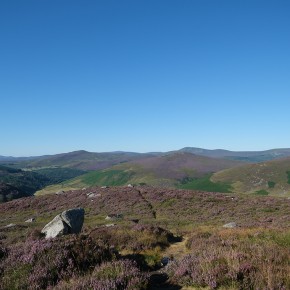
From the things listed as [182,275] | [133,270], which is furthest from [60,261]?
[182,275]

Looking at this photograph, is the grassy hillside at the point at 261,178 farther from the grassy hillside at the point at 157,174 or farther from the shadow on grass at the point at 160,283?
the shadow on grass at the point at 160,283

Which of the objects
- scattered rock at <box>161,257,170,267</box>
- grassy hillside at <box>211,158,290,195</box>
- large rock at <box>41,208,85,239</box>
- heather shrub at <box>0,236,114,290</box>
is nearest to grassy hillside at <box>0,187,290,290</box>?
heather shrub at <box>0,236,114,290</box>

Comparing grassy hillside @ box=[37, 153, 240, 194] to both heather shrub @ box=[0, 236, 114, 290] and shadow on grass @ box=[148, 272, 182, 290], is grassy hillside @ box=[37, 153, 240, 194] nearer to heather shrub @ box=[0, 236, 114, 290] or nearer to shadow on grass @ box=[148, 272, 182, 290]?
heather shrub @ box=[0, 236, 114, 290]

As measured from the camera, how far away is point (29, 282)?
9492mm

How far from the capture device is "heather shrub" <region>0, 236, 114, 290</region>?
965 cm

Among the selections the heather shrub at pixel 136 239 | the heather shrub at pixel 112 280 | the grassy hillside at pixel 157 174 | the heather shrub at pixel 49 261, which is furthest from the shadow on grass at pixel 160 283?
the grassy hillside at pixel 157 174

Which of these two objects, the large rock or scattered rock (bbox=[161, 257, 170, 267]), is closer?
scattered rock (bbox=[161, 257, 170, 267])

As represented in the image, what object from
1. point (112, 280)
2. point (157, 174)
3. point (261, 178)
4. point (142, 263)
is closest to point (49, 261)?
point (112, 280)

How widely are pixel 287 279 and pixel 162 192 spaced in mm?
46886

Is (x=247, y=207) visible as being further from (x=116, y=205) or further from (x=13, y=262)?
(x=13, y=262)

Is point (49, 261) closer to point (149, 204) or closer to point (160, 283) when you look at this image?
point (160, 283)

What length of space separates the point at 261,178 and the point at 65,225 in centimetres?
8059

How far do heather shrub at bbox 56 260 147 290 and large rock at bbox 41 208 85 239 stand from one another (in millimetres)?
11250

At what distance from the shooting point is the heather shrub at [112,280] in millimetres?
8469
